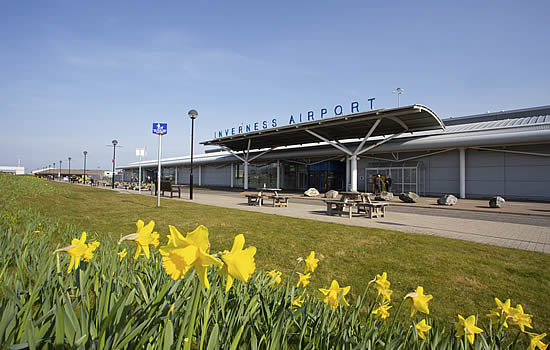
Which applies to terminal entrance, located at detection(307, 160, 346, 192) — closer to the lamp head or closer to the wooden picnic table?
the wooden picnic table

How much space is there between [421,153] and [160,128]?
21405 mm

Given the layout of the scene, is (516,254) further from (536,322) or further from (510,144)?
(510,144)

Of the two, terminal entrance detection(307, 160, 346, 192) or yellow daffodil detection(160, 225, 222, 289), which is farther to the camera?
terminal entrance detection(307, 160, 346, 192)

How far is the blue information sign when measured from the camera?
13.2 m

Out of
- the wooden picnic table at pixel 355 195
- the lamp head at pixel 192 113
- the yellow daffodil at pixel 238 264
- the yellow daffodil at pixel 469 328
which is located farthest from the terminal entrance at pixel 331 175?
the yellow daffodil at pixel 238 264

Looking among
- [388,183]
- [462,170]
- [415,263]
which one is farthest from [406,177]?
[415,263]

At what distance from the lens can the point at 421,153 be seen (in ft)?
81.8

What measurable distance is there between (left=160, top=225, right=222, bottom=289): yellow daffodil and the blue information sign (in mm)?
13586

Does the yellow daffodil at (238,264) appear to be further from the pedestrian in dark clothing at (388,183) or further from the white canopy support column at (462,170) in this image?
the pedestrian in dark clothing at (388,183)

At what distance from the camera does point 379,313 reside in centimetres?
172

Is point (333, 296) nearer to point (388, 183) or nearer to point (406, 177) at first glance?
point (388, 183)

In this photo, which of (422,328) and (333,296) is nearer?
(422,328)

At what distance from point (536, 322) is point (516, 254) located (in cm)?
298

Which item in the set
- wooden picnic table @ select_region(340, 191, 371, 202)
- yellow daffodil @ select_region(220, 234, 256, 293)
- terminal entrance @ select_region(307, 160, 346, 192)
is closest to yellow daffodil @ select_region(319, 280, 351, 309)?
yellow daffodil @ select_region(220, 234, 256, 293)
